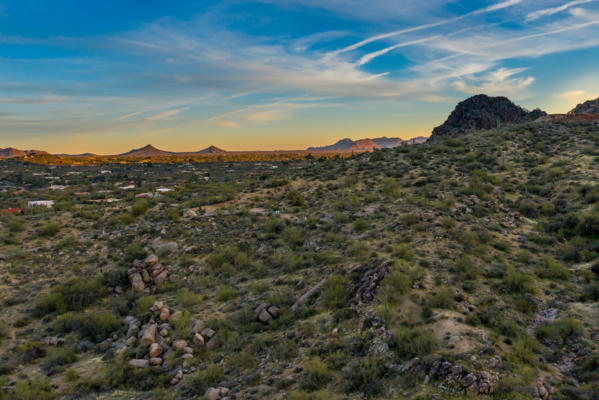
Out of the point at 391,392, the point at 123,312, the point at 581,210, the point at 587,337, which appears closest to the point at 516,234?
the point at 581,210

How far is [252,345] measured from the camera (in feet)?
36.3

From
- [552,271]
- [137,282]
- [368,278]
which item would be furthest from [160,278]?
[552,271]

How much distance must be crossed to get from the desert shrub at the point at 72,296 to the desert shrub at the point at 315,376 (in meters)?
12.7

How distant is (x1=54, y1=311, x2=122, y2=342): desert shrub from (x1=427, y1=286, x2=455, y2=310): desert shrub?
12.8 metres

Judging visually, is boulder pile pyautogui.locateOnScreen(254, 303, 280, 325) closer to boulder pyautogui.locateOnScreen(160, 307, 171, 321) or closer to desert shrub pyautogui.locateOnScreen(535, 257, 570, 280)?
boulder pyautogui.locateOnScreen(160, 307, 171, 321)

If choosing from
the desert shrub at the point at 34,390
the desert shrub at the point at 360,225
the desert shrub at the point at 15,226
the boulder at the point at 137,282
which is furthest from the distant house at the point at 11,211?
the desert shrub at the point at 360,225

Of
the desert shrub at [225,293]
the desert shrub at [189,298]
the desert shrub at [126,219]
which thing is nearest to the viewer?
the desert shrub at [189,298]

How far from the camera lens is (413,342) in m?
9.28

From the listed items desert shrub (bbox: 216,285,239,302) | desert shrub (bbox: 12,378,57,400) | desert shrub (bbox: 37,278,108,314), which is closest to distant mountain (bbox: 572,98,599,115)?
desert shrub (bbox: 216,285,239,302)

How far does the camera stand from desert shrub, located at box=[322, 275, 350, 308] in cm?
1245

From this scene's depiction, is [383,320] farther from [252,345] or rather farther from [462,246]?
[462,246]

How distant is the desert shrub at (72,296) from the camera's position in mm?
15617

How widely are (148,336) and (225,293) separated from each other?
3.81 metres

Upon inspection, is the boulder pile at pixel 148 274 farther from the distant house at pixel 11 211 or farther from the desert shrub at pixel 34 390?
the distant house at pixel 11 211
